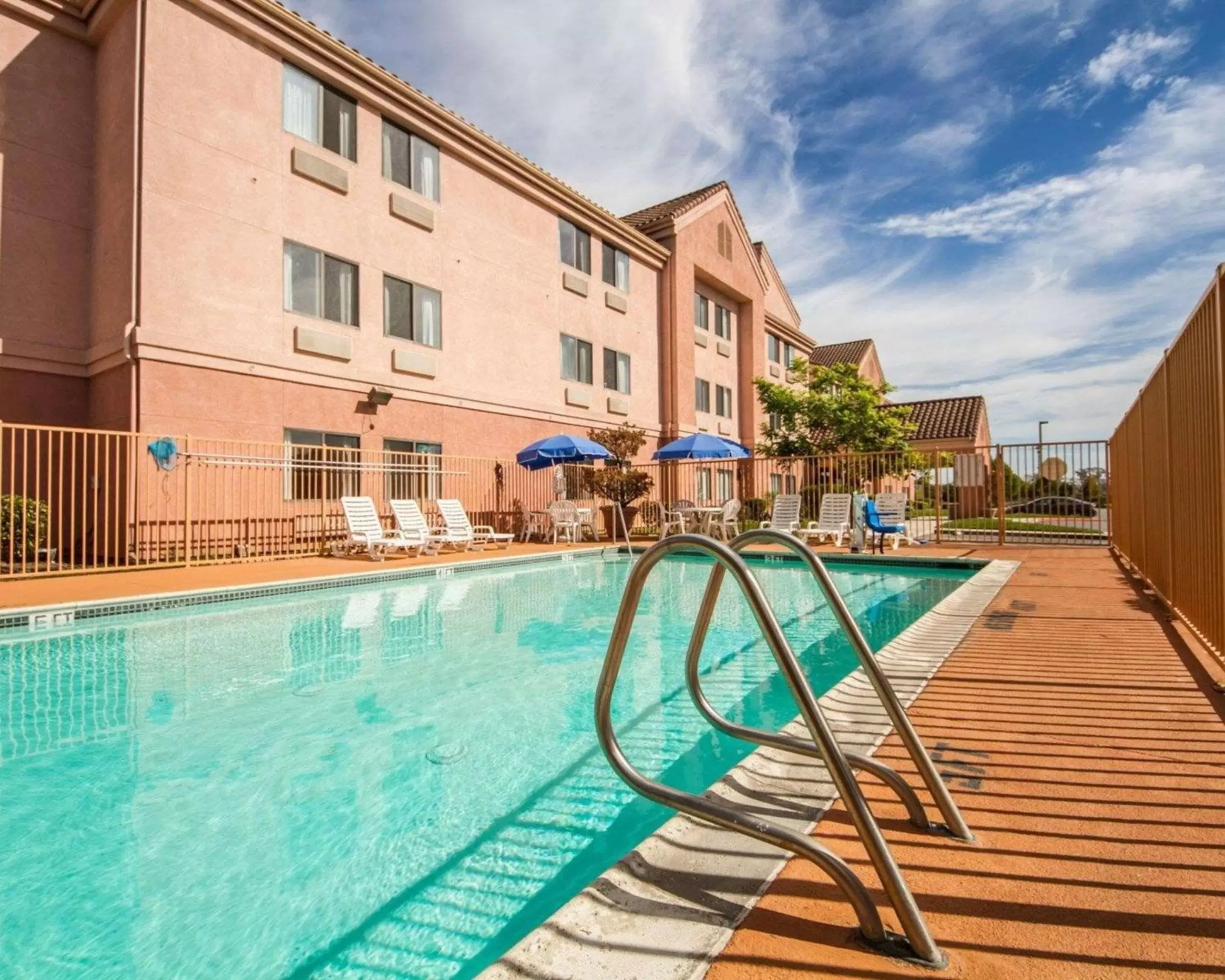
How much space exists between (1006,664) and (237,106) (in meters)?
14.3

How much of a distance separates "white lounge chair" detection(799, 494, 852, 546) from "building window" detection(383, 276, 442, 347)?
9256mm

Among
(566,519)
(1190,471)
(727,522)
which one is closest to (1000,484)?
(727,522)

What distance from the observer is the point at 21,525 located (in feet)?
32.4

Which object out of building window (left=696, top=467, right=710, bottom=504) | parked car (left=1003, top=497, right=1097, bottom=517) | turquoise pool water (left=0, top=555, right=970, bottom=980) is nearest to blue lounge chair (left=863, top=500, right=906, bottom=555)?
parked car (left=1003, top=497, right=1097, bottom=517)

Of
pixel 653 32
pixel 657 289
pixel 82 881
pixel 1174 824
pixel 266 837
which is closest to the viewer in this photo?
pixel 1174 824

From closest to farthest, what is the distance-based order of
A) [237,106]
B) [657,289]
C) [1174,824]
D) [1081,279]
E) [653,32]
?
[1174,824], [653,32], [237,106], [1081,279], [657,289]

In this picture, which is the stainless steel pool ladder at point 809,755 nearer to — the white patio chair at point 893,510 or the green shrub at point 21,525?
the green shrub at point 21,525

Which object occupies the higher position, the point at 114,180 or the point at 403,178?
the point at 403,178

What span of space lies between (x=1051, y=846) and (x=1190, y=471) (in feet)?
11.6

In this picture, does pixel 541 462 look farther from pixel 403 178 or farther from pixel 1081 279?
pixel 1081 279

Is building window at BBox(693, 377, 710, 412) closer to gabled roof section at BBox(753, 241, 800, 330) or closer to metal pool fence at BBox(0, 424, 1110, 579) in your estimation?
metal pool fence at BBox(0, 424, 1110, 579)

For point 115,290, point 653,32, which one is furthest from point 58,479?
point 653,32

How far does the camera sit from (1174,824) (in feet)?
6.92

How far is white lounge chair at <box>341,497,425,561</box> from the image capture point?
12289 mm
